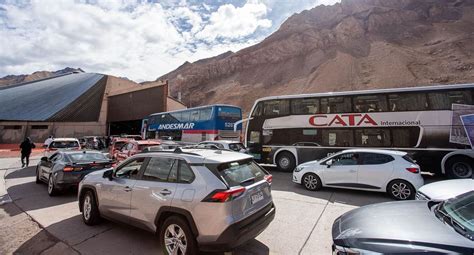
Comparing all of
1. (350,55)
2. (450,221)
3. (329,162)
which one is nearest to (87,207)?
(450,221)

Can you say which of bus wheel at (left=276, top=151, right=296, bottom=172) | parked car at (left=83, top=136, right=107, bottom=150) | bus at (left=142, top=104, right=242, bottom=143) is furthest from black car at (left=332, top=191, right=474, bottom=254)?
parked car at (left=83, top=136, right=107, bottom=150)

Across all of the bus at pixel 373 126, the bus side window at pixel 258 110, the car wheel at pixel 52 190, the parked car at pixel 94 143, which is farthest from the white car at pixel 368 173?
A: the parked car at pixel 94 143

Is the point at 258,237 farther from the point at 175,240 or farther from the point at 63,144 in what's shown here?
the point at 63,144

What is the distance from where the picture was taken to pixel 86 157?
26.7 feet

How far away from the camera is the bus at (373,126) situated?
9234 millimetres

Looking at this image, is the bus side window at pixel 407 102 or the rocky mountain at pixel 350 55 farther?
the rocky mountain at pixel 350 55

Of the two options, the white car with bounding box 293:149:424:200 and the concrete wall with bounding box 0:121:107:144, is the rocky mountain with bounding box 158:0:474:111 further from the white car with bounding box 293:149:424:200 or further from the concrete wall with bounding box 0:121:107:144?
the white car with bounding box 293:149:424:200

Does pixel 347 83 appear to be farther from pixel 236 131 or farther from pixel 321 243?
pixel 321 243

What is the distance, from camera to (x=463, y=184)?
5.01m

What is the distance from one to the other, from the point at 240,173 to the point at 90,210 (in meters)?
3.39

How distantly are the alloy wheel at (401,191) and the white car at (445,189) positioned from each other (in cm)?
161

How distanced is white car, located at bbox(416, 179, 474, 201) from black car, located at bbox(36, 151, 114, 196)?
341 inches

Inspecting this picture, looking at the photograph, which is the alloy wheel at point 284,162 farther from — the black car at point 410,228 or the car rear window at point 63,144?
the car rear window at point 63,144

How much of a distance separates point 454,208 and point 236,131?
14.7 metres
